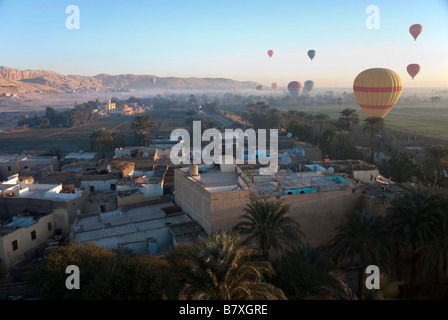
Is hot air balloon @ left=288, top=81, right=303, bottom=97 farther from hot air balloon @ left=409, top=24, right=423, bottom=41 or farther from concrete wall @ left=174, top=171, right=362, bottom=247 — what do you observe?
concrete wall @ left=174, top=171, right=362, bottom=247

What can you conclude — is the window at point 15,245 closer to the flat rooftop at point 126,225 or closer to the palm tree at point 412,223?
the flat rooftop at point 126,225

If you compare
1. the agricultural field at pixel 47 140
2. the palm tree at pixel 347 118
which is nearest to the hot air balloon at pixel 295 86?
the agricultural field at pixel 47 140

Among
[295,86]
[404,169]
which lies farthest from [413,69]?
[295,86]

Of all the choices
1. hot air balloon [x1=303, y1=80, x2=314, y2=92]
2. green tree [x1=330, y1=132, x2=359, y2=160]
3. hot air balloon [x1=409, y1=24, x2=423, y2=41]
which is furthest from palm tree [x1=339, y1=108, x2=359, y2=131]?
hot air balloon [x1=303, y1=80, x2=314, y2=92]

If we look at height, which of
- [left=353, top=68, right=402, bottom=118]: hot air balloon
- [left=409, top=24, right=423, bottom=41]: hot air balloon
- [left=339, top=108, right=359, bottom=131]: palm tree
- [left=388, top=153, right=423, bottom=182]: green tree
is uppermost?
[left=409, top=24, right=423, bottom=41]: hot air balloon

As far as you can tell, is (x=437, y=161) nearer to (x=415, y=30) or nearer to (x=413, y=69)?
(x=415, y=30)

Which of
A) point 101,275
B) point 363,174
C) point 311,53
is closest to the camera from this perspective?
point 101,275
